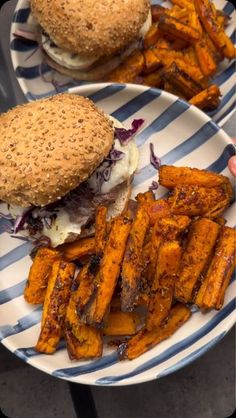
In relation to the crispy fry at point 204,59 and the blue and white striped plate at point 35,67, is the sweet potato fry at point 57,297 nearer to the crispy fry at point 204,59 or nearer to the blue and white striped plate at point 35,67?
the blue and white striped plate at point 35,67

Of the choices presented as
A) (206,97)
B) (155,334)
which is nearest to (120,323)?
(155,334)

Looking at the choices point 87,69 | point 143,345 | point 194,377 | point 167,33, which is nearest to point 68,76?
point 87,69

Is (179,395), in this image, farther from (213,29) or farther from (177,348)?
(213,29)

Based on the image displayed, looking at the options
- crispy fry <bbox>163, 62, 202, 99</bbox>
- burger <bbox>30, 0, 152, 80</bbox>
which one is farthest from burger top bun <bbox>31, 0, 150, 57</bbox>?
crispy fry <bbox>163, 62, 202, 99</bbox>

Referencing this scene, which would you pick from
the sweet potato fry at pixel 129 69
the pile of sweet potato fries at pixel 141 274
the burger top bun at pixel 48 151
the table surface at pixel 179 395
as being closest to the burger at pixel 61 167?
the burger top bun at pixel 48 151

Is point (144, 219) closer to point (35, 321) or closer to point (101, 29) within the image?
point (35, 321)

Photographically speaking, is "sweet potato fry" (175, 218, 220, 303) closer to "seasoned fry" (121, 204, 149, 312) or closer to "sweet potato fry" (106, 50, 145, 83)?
"seasoned fry" (121, 204, 149, 312)
